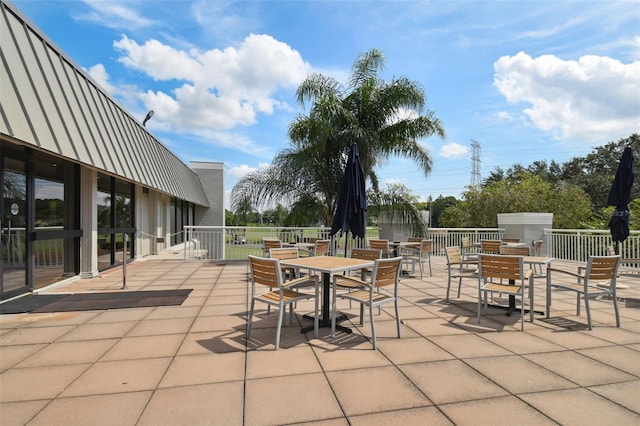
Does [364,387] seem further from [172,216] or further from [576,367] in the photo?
[172,216]

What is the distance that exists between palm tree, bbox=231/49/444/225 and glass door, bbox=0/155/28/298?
6.96 metres

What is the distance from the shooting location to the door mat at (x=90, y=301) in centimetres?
482

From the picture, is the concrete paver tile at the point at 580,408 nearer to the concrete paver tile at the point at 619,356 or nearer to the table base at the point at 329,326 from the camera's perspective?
the concrete paver tile at the point at 619,356

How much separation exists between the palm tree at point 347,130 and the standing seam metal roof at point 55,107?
15.3 ft

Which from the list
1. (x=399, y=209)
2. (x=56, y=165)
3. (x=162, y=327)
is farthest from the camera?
(x=399, y=209)

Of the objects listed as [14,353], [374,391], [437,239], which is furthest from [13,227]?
[437,239]

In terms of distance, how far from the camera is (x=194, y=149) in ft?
79.5

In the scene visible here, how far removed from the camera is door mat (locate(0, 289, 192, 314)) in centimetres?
482

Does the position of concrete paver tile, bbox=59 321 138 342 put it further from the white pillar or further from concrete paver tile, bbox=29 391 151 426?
the white pillar

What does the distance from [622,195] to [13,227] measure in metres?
10.0

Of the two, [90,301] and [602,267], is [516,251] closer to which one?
[602,267]

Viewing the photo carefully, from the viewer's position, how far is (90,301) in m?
5.29

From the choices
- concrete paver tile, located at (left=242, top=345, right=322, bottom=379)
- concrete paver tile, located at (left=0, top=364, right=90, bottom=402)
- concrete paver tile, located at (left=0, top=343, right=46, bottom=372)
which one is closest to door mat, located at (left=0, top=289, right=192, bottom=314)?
concrete paver tile, located at (left=0, top=343, right=46, bottom=372)

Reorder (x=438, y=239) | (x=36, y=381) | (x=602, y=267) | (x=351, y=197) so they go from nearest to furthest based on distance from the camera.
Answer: (x=36, y=381) → (x=602, y=267) → (x=351, y=197) → (x=438, y=239)
